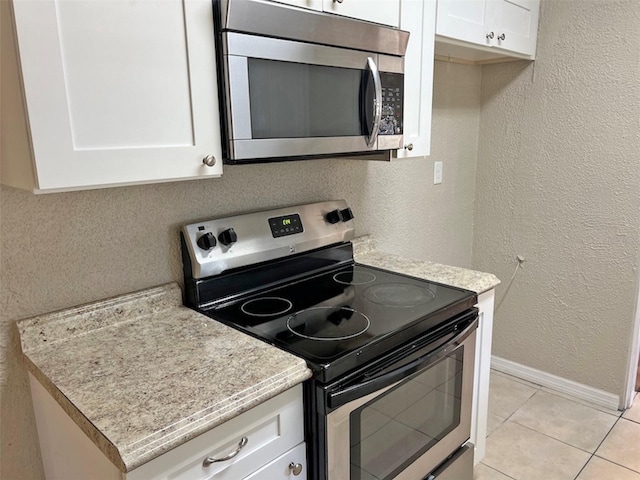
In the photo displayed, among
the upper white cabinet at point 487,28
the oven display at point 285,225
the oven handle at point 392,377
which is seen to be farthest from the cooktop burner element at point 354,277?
the upper white cabinet at point 487,28

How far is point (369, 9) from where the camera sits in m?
1.51

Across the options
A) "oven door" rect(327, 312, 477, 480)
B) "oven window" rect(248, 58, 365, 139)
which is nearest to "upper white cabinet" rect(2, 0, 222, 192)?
"oven window" rect(248, 58, 365, 139)

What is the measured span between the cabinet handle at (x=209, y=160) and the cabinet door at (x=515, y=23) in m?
1.46

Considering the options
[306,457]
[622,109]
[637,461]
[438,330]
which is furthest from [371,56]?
[637,461]

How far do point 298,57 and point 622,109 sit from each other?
170 centimetres

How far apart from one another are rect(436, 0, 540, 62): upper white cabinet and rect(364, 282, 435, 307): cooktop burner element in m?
0.94

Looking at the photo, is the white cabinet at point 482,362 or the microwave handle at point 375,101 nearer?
the microwave handle at point 375,101

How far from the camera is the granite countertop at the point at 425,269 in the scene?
69.1 inches

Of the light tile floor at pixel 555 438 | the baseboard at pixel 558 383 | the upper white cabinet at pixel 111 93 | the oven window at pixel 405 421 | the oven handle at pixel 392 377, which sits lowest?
the light tile floor at pixel 555 438

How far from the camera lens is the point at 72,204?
1.31 m

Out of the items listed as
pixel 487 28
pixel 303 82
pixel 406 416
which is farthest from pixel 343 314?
pixel 487 28

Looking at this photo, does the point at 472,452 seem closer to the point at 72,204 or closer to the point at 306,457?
the point at 306,457

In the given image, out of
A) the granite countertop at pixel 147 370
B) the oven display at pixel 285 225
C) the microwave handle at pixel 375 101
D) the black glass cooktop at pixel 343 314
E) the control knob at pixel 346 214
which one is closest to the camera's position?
the granite countertop at pixel 147 370

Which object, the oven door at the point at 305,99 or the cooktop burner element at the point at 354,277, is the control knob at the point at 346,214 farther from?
the oven door at the point at 305,99
